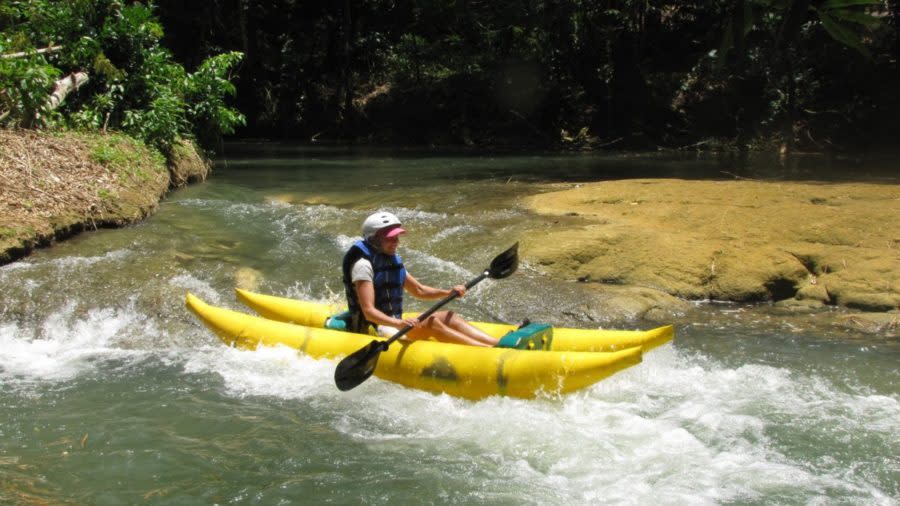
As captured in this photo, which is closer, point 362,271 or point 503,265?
point 362,271

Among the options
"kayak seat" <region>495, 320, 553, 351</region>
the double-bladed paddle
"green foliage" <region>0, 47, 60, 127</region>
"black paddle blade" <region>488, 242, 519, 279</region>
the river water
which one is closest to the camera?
the river water

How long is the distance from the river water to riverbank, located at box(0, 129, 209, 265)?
0.78ft

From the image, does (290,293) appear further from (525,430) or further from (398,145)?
(398,145)

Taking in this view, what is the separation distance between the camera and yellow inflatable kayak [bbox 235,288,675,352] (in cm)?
466

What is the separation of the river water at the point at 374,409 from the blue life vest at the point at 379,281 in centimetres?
43

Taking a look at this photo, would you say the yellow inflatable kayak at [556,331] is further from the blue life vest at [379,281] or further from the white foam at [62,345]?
the white foam at [62,345]

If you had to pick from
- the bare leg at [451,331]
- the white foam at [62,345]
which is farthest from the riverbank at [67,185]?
the bare leg at [451,331]

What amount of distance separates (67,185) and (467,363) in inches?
203

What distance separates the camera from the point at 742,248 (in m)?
7.00

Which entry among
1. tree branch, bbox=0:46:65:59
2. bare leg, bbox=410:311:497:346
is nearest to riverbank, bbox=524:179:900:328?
bare leg, bbox=410:311:497:346

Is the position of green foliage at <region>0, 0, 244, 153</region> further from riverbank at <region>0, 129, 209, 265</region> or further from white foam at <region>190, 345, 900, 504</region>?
white foam at <region>190, 345, 900, 504</region>

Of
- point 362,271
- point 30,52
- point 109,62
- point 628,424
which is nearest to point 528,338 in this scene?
point 628,424

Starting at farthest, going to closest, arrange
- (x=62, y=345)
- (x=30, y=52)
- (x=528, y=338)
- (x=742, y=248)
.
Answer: (x=30, y=52)
(x=742, y=248)
(x=62, y=345)
(x=528, y=338)

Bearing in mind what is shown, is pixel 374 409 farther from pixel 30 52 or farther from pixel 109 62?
pixel 109 62
